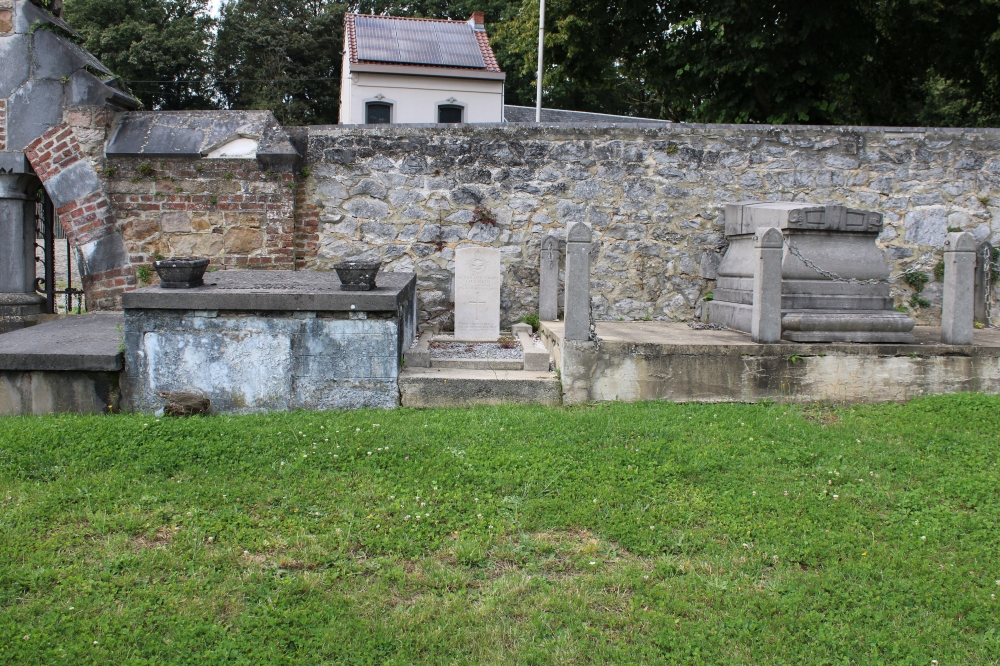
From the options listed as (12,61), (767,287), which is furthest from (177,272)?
(767,287)

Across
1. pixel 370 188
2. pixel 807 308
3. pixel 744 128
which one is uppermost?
pixel 744 128

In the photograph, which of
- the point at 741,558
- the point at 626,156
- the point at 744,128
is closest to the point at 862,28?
the point at 744,128

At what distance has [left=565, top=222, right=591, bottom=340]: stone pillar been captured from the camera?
21.7 ft

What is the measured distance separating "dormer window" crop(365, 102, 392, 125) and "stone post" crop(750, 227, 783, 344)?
1890cm

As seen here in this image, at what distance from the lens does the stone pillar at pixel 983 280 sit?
9.02 meters

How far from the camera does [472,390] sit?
657 centimetres

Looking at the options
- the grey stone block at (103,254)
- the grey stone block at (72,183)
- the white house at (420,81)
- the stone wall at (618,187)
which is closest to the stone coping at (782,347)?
the stone wall at (618,187)

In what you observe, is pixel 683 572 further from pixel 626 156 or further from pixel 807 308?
pixel 626 156

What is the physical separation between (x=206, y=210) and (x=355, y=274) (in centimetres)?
357

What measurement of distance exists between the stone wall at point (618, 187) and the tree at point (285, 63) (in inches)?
876

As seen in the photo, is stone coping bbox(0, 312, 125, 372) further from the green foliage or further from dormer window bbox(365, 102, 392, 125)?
dormer window bbox(365, 102, 392, 125)

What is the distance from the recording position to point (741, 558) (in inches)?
158

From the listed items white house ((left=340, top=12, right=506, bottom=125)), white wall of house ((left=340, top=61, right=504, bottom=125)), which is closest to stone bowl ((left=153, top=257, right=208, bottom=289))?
white house ((left=340, top=12, right=506, bottom=125))

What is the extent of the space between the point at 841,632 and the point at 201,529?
10.3 ft
